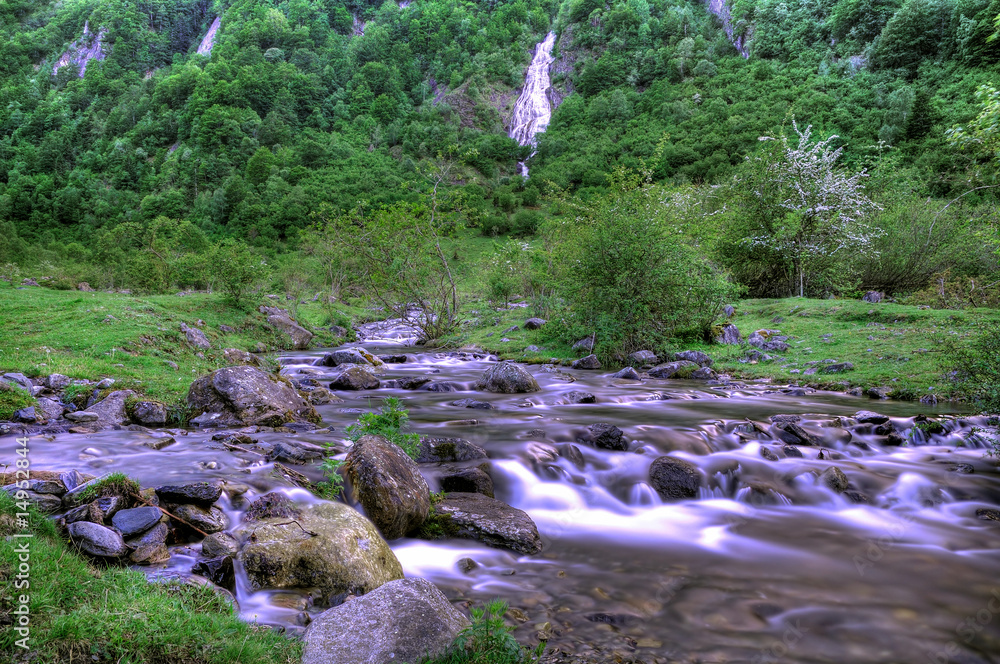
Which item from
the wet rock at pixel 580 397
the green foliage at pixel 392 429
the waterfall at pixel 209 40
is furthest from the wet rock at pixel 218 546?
the waterfall at pixel 209 40

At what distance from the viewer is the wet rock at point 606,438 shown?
25.2ft

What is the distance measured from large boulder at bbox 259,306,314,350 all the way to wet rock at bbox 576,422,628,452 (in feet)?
52.3

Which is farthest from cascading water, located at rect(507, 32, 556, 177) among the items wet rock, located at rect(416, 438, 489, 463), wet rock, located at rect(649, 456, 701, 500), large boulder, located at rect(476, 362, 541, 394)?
wet rock, located at rect(649, 456, 701, 500)

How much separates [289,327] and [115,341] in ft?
29.8

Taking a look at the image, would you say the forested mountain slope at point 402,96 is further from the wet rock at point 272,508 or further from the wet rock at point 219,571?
the wet rock at point 219,571

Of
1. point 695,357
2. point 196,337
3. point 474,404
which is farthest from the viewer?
point 695,357

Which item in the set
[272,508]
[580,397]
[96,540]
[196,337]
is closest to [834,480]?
[580,397]

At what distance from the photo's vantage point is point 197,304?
1839cm

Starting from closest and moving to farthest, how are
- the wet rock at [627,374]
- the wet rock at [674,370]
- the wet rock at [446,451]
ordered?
the wet rock at [446,451], the wet rock at [627,374], the wet rock at [674,370]

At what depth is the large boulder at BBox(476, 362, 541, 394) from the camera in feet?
40.7

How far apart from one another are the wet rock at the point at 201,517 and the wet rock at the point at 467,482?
8.50 feet

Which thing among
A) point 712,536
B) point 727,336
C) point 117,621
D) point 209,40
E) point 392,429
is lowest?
point 712,536

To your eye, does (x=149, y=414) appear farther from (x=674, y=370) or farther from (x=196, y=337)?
(x=674, y=370)

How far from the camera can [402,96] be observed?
471 feet
